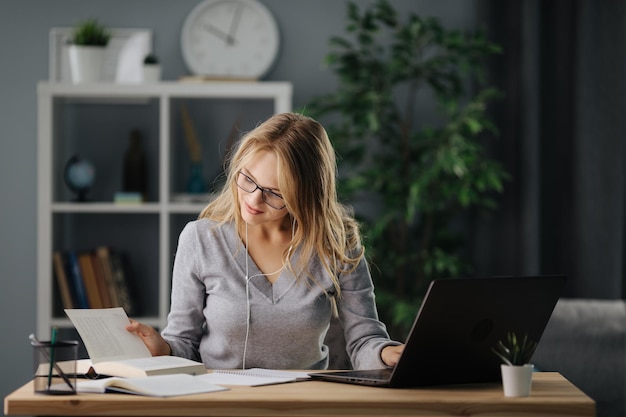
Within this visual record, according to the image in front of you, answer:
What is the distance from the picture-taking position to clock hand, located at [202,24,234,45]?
4129 millimetres

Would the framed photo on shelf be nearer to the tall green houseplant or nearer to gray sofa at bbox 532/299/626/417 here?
the tall green houseplant

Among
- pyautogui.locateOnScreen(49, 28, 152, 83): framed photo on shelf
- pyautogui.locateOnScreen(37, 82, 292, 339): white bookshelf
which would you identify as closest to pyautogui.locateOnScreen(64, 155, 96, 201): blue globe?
pyautogui.locateOnScreen(37, 82, 292, 339): white bookshelf

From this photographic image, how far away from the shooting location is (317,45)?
4203mm

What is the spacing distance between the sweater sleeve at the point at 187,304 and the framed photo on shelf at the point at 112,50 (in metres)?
2.14

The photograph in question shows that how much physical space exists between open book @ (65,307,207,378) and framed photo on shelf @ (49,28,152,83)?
246 cm

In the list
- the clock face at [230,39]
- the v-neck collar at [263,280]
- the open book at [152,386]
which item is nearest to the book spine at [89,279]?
the clock face at [230,39]

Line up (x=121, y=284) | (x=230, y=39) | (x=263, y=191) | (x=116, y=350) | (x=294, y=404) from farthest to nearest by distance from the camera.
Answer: (x=230, y=39) < (x=121, y=284) < (x=263, y=191) < (x=116, y=350) < (x=294, y=404)

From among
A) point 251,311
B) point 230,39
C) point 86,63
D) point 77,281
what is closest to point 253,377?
point 251,311

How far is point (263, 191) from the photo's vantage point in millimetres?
1966

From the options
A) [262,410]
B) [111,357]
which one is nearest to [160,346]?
[111,357]

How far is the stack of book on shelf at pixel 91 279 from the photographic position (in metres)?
3.84

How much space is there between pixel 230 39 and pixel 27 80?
3.07 feet

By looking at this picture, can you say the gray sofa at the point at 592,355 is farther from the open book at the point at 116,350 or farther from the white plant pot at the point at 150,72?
the white plant pot at the point at 150,72

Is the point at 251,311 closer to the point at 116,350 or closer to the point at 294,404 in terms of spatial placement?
the point at 116,350
